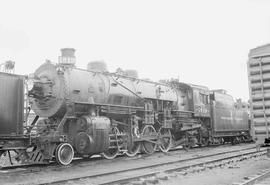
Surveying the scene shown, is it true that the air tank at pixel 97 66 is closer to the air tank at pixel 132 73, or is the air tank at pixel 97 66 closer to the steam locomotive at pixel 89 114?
the steam locomotive at pixel 89 114

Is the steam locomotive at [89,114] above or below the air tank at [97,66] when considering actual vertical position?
below

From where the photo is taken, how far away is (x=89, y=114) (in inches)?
469

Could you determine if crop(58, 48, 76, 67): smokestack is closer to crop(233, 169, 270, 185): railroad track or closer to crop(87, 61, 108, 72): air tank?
crop(87, 61, 108, 72): air tank

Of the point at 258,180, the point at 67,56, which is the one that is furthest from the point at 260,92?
the point at 67,56

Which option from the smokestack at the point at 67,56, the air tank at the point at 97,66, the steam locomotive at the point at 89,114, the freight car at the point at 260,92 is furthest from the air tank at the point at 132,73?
the freight car at the point at 260,92

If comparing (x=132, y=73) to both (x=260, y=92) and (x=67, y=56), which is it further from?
(x=260, y=92)

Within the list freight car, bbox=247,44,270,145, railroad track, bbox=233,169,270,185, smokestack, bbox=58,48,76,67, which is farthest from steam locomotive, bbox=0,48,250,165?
railroad track, bbox=233,169,270,185

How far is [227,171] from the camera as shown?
9.15m

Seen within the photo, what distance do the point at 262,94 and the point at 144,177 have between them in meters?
3.74

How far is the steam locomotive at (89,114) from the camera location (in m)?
9.40

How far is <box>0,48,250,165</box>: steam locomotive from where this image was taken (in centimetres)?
940

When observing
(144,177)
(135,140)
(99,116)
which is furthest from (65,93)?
(144,177)

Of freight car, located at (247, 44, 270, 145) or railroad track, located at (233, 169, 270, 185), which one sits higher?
freight car, located at (247, 44, 270, 145)

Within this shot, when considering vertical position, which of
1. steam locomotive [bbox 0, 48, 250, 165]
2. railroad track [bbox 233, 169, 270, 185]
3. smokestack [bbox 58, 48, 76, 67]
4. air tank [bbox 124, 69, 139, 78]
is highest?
smokestack [bbox 58, 48, 76, 67]
